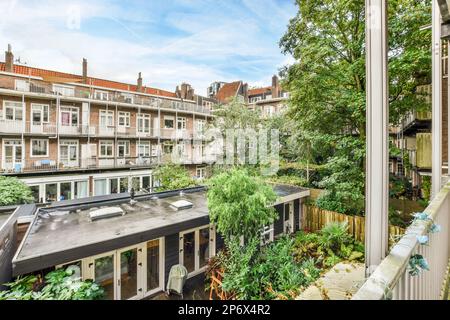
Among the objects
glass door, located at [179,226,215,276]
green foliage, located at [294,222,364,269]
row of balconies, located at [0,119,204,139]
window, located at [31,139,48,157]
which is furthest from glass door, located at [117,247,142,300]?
window, located at [31,139,48,157]

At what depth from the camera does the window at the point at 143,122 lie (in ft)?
21.6

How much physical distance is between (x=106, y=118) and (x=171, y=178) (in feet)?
8.23

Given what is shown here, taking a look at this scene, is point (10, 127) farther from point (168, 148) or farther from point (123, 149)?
point (168, 148)

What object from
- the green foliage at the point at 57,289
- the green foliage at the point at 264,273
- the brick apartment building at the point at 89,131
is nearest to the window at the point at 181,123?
the brick apartment building at the point at 89,131

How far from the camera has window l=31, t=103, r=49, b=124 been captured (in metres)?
4.73

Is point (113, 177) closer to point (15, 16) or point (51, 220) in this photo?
point (51, 220)

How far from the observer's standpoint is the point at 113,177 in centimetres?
593

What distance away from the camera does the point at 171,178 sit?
6.34 m

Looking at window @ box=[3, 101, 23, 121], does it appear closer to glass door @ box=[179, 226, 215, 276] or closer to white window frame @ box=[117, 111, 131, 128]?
white window frame @ box=[117, 111, 131, 128]

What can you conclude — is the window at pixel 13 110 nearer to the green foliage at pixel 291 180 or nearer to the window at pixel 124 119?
the window at pixel 124 119

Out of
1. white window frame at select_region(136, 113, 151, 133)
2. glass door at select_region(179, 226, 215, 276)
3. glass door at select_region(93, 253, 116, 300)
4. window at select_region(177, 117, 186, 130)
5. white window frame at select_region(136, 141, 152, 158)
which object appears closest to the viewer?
glass door at select_region(93, 253, 116, 300)

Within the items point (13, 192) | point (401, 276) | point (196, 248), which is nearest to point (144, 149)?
point (13, 192)
